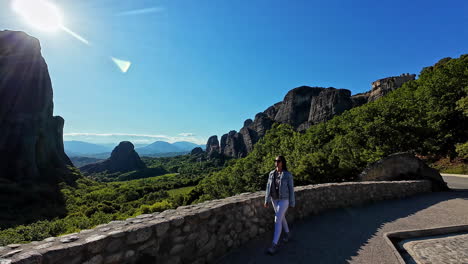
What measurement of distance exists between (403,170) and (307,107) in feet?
247

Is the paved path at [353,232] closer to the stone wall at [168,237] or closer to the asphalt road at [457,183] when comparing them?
the stone wall at [168,237]

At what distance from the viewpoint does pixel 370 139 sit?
51.6 feet

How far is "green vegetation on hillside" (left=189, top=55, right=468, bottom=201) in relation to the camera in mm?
12945

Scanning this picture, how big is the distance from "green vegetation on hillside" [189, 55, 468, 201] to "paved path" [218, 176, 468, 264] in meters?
4.18

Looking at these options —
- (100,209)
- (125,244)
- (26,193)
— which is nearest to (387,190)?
(125,244)

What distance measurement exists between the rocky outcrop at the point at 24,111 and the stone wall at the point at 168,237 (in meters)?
81.8

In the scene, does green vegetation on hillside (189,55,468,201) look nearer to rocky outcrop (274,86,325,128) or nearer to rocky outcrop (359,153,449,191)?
rocky outcrop (359,153,449,191)

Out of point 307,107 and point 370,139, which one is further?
point 307,107

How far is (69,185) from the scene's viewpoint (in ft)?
245

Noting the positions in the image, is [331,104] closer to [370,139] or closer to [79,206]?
[370,139]

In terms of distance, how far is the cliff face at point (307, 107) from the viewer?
66250 millimetres

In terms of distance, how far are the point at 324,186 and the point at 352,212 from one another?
153cm

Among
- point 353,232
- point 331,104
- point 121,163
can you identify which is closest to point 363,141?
point 353,232

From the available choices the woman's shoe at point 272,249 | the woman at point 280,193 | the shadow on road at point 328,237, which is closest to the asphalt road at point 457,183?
the shadow on road at point 328,237
